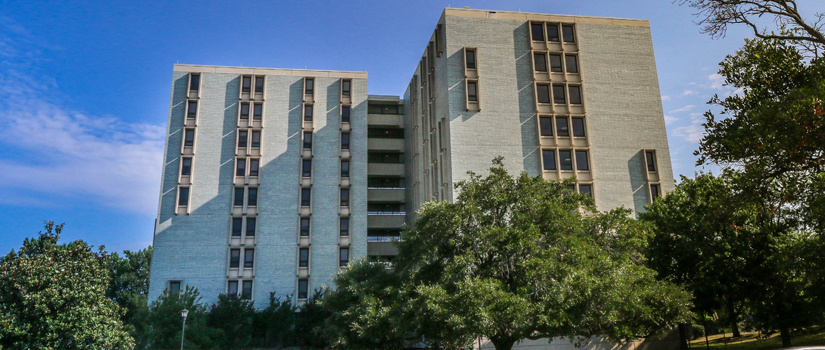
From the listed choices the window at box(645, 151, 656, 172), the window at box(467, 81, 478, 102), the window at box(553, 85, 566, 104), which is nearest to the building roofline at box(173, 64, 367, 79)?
the window at box(467, 81, 478, 102)

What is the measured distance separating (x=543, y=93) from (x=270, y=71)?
27.0 meters

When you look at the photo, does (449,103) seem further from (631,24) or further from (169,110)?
(169,110)

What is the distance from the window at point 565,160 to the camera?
128 feet

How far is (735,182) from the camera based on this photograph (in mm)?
18391

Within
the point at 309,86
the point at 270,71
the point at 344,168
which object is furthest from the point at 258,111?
the point at 344,168

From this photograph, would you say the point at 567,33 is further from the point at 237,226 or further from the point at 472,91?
the point at 237,226

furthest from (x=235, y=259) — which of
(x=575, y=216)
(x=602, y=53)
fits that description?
(x=602, y=53)

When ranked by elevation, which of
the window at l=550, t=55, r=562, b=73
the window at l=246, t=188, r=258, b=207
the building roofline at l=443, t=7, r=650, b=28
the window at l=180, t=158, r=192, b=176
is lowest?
the window at l=246, t=188, r=258, b=207

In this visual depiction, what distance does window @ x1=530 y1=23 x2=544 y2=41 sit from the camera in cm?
4188

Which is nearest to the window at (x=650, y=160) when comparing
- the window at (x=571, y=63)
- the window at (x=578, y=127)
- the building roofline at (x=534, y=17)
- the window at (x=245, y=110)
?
the window at (x=578, y=127)

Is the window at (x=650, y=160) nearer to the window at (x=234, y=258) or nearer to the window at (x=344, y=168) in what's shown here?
the window at (x=344, y=168)

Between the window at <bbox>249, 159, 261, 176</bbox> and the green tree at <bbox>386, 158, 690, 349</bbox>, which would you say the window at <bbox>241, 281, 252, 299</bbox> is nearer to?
the window at <bbox>249, 159, 261, 176</bbox>

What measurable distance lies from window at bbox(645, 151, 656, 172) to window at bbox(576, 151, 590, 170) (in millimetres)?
5100

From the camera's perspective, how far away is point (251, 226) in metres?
47.3
